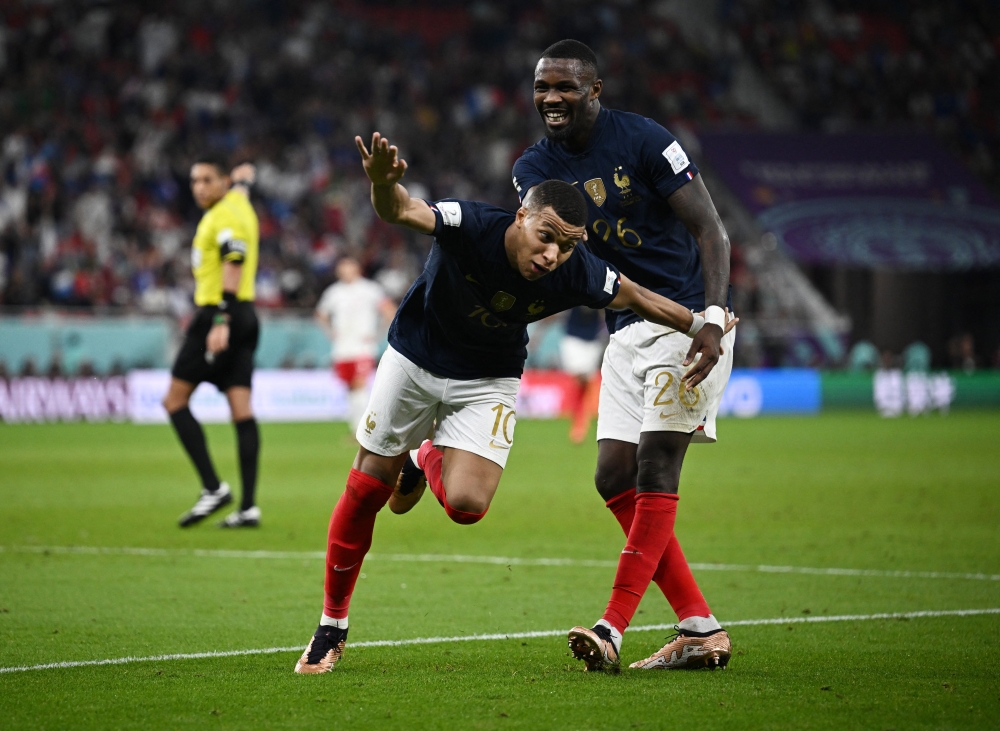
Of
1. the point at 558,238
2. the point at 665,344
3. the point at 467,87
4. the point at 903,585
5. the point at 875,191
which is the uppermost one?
the point at 467,87

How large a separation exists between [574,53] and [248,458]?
488 cm

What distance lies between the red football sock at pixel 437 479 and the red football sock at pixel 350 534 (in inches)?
8.3

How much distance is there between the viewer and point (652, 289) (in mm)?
5309

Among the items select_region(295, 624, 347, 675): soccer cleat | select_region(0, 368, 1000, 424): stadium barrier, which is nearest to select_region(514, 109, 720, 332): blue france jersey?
select_region(295, 624, 347, 675): soccer cleat

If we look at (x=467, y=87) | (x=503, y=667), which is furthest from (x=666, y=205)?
(x=467, y=87)

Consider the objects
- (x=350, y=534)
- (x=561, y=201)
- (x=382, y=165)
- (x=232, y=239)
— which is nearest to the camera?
(x=382, y=165)

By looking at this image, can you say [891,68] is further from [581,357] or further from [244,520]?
[244,520]

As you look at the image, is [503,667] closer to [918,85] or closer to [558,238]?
[558,238]

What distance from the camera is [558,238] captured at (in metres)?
4.55

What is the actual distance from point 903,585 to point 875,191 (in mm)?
24564

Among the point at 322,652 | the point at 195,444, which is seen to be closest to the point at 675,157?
the point at 322,652

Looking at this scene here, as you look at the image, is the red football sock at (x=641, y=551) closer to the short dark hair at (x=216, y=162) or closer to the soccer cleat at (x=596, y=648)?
the soccer cleat at (x=596, y=648)

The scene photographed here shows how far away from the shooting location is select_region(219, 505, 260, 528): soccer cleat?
9.23m

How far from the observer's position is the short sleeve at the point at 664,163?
5.15m
